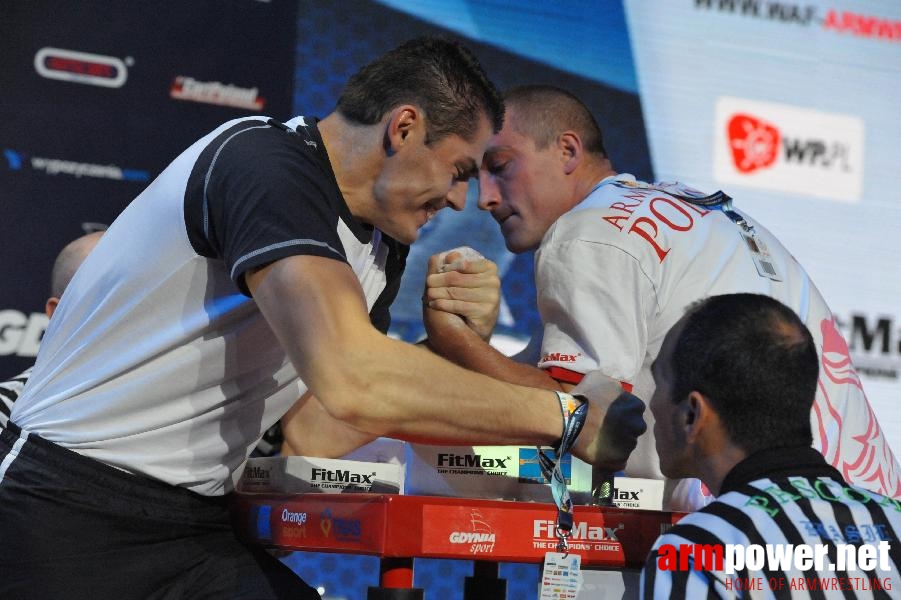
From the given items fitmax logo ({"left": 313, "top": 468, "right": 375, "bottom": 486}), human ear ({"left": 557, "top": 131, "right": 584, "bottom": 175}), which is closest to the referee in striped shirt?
fitmax logo ({"left": 313, "top": 468, "right": 375, "bottom": 486})

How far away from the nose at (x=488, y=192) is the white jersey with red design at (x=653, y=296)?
1.88 feet

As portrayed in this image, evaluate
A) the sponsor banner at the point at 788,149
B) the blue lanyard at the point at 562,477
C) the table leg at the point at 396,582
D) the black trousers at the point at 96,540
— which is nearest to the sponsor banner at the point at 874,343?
the sponsor banner at the point at 788,149

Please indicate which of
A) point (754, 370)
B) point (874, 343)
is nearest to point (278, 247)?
point (754, 370)

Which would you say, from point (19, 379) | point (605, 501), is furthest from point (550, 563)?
point (19, 379)

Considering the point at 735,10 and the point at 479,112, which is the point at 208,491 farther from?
the point at 735,10

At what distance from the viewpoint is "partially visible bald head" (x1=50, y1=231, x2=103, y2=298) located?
294 cm

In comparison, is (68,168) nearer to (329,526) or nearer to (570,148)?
(570,148)

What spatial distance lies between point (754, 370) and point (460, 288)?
1.86ft

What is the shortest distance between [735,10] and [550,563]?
3.20 m

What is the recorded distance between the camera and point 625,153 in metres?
3.97

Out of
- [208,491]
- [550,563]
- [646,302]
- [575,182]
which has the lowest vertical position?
[550,563]

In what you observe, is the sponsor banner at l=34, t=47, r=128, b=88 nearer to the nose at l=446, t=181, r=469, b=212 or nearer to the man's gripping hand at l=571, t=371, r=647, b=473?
the nose at l=446, t=181, r=469, b=212

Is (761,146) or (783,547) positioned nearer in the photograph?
(783,547)

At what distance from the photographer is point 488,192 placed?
273cm
